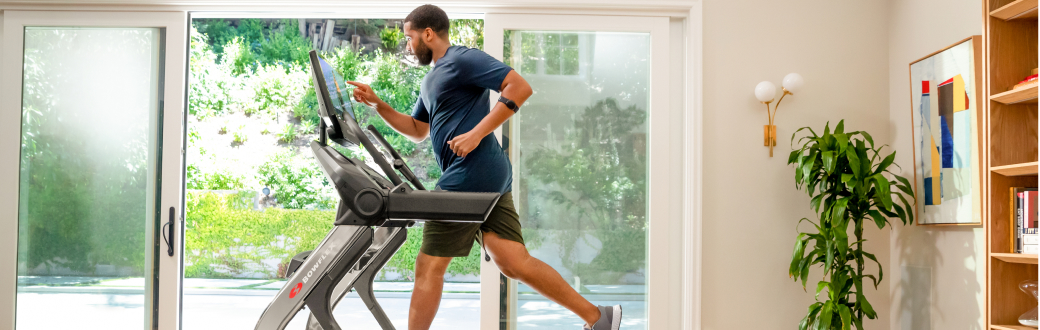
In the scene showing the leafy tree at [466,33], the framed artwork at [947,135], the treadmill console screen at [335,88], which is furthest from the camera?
the leafy tree at [466,33]

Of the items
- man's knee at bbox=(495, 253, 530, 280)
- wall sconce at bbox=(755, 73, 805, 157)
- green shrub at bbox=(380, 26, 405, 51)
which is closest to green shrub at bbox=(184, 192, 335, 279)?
green shrub at bbox=(380, 26, 405, 51)

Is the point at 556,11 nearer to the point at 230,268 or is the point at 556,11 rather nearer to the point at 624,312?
the point at 624,312

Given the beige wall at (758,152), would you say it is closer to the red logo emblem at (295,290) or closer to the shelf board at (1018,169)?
the shelf board at (1018,169)

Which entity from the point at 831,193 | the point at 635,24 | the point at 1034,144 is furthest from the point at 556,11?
the point at 1034,144

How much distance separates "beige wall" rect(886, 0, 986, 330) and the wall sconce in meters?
0.48

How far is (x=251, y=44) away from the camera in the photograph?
718 cm

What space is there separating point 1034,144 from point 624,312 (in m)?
1.69

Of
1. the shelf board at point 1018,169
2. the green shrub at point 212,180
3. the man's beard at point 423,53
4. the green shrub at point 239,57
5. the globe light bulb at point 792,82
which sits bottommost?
the green shrub at point 212,180

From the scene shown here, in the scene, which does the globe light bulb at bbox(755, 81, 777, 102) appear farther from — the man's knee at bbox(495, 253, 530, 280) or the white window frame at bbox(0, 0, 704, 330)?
the man's knee at bbox(495, 253, 530, 280)

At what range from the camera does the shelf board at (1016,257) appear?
1.75 metres

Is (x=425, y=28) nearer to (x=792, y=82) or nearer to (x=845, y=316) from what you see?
(x=792, y=82)

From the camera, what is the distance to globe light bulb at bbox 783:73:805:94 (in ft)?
9.11

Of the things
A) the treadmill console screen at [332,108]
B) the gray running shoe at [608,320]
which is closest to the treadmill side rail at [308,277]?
the treadmill console screen at [332,108]

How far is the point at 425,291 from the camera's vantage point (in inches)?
77.1
